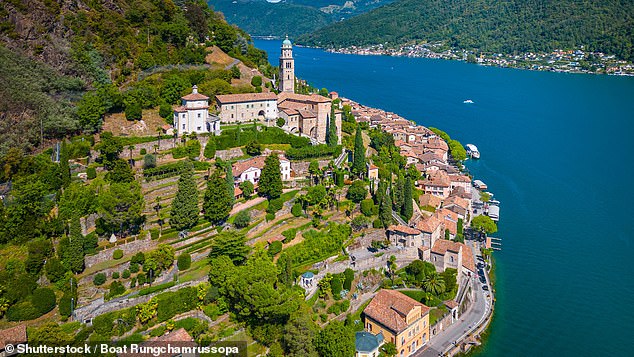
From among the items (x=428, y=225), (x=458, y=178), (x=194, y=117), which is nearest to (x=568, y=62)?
(x=458, y=178)

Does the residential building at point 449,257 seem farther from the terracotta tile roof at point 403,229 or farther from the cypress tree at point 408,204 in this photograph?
the cypress tree at point 408,204

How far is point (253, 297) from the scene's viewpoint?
3081 centimetres

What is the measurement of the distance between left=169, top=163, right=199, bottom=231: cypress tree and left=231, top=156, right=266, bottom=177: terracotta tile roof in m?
6.58

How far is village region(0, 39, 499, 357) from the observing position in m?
31.1

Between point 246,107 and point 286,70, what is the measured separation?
1213 cm

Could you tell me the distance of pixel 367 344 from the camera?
32.8 m

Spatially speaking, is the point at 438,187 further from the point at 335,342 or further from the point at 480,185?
the point at 335,342

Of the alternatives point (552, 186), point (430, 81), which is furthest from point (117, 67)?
point (430, 81)

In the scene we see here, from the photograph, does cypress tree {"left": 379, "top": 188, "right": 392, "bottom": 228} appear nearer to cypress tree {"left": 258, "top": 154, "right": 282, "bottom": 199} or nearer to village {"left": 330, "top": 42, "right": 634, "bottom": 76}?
cypress tree {"left": 258, "top": 154, "right": 282, "bottom": 199}

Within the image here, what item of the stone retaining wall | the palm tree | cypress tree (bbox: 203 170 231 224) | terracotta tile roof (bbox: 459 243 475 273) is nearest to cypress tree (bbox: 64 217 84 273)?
the stone retaining wall

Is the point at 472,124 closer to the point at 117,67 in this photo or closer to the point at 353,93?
the point at 353,93

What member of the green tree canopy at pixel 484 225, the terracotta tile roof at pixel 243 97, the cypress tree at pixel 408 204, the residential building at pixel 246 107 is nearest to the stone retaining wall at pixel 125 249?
the residential building at pixel 246 107

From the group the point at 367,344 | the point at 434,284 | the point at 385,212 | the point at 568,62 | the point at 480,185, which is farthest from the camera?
the point at 568,62

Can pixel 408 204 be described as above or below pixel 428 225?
above
